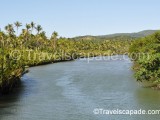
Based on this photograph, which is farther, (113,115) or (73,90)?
(73,90)

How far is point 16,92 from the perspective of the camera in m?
59.6

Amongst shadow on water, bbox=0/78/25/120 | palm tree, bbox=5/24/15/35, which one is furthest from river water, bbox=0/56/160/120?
palm tree, bbox=5/24/15/35

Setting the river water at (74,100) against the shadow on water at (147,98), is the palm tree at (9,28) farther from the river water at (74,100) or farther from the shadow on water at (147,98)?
the shadow on water at (147,98)

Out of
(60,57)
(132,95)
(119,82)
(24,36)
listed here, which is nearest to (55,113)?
(132,95)

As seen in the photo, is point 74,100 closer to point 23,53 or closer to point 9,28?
point 23,53

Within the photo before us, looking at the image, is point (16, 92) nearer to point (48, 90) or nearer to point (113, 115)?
point (48, 90)

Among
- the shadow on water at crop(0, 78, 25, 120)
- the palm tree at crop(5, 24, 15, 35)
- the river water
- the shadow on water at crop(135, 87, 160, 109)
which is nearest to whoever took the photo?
the river water

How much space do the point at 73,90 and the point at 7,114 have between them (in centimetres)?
1909

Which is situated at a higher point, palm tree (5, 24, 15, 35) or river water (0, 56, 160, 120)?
palm tree (5, 24, 15, 35)

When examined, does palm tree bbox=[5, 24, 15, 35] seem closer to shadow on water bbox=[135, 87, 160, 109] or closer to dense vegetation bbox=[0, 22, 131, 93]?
dense vegetation bbox=[0, 22, 131, 93]

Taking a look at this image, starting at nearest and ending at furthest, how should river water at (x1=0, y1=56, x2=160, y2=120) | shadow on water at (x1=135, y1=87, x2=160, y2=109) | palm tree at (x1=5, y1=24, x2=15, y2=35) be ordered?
river water at (x1=0, y1=56, x2=160, y2=120)
shadow on water at (x1=135, y1=87, x2=160, y2=109)
palm tree at (x1=5, y1=24, x2=15, y2=35)

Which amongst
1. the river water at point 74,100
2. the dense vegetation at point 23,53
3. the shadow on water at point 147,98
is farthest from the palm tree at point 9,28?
the shadow on water at point 147,98

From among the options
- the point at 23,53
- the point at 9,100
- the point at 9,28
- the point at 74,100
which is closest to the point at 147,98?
the point at 74,100

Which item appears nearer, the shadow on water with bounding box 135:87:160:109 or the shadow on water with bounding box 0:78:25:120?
the shadow on water with bounding box 0:78:25:120
